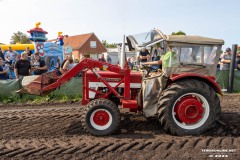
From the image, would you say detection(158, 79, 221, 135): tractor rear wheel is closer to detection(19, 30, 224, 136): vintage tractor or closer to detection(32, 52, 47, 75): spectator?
detection(19, 30, 224, 136): vintage tractor

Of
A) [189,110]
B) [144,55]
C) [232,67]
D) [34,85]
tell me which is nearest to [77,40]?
[232,67]

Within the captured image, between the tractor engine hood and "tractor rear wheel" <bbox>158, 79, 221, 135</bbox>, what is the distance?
945 mm

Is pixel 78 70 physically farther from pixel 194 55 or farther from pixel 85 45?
pixel 85 45

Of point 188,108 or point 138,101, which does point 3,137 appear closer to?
point 138,101

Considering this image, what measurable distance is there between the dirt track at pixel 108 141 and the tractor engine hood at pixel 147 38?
177cm

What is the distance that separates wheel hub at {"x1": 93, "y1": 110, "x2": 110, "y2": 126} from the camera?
4.42 meters

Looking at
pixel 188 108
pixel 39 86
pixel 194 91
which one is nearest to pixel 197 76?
pixel 194 91

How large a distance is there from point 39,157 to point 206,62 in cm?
347

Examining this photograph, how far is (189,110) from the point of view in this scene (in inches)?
176

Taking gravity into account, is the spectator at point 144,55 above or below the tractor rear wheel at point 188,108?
above

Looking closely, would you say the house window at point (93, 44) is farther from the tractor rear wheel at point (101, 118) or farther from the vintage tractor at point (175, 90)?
the tractor rear wheel at point (101, 118)

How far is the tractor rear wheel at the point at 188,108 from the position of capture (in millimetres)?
4297

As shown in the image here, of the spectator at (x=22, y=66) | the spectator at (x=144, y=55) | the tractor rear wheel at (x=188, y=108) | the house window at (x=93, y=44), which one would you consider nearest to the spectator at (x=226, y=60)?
the spectator at (x=144, y=55)

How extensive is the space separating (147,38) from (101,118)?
1.87 m
